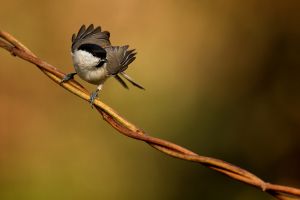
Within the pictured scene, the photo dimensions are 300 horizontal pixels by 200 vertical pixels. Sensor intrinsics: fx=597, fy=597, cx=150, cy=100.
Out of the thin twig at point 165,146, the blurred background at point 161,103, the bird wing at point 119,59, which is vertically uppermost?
the blurred background at point 161,103

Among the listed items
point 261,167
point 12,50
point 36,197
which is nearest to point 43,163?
point 36,197

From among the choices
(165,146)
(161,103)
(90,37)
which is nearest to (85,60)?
(90,37)

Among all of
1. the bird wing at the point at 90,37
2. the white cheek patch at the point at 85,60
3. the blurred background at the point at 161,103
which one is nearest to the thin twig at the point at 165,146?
the white cheek patch at the point at 85,60

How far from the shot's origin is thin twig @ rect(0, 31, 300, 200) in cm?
164

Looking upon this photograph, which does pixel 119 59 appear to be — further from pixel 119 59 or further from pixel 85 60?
pixel 85 60

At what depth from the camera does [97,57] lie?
3424mm

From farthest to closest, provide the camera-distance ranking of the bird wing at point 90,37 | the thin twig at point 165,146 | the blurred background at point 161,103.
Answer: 1. the blurred background at point 161,103
2. the bird wing at point 90,37
3. the thin twig at point 165,146

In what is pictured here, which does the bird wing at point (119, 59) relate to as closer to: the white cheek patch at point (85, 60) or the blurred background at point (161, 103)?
the white cheek patch at point (85, 60)

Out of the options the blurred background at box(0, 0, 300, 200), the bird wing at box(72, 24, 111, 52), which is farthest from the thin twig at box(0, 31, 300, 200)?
the blurred background at box(0, 0, 300, 200)

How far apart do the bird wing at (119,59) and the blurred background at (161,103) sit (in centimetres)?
223

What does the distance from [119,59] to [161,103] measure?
319 cm

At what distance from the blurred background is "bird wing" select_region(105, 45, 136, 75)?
2.23m

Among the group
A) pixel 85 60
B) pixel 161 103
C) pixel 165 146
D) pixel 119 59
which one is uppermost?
pixel 161 103

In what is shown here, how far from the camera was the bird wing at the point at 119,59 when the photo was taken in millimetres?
3268
